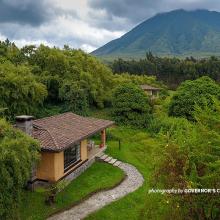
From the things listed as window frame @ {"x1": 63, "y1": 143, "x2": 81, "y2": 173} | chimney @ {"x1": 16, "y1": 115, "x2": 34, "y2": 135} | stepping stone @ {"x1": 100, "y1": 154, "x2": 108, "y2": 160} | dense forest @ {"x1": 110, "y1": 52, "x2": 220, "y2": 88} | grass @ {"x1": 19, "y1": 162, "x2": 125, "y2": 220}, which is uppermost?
dense forest @ {"x1": 110, "y1": 52, "x2": 220, "y2": 88}

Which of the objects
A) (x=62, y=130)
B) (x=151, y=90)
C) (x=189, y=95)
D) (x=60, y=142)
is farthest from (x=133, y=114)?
(x=60, y=142)

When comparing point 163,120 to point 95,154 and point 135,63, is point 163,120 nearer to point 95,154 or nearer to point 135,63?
point 95,154

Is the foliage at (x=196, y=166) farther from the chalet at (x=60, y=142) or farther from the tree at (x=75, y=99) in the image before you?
the tree at (x=75, y=99)

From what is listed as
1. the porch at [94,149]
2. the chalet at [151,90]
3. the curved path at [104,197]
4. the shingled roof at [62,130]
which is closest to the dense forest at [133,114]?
the curved path at [104,197]

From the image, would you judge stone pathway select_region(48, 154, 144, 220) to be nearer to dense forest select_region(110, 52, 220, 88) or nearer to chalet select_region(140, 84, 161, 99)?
chalet select_region(140, 84, 161, 99)

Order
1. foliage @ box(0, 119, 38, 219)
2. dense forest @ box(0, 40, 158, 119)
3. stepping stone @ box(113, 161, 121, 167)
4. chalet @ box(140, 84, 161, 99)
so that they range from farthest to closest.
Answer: chalet @ box(140, 84, 161, 99) < dense forest @ box(0, 40, 158, 119) < stepping stone @ box(113, 161, 121, 167) < foliage @ box(0, 119, 38, 219)

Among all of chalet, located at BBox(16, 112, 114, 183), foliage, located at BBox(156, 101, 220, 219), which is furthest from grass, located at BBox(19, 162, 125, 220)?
foliage, located at BBox(156, 101, 220, 219)
